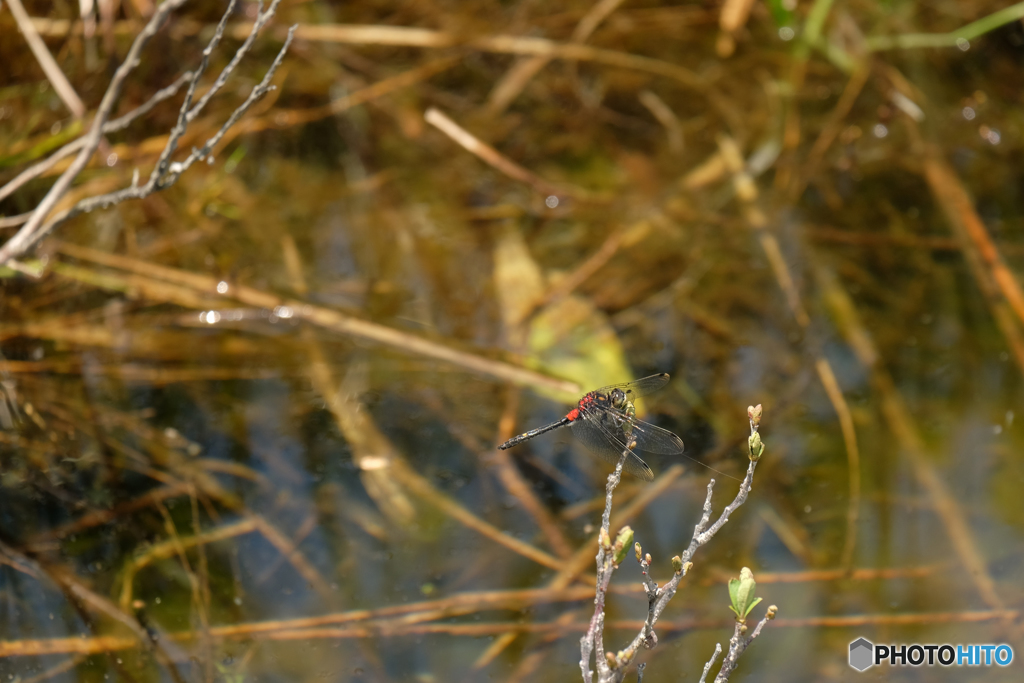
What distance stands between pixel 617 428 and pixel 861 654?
79 centimetres

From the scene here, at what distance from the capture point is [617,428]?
7.06ft

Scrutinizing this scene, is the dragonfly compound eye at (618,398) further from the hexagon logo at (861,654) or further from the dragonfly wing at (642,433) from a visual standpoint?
the hexagon logo at (861,654)

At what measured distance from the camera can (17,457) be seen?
7.54ft

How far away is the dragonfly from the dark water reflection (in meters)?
0.14

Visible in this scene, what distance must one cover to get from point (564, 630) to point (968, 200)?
2.44m

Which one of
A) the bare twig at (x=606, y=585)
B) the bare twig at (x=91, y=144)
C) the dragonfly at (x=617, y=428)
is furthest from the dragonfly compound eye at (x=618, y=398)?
the bare twig at (x=91, y=144)

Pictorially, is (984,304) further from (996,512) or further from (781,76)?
(781,76)

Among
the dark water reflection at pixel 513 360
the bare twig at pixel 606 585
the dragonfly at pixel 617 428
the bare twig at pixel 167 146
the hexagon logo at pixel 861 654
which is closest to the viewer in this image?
the bare twig at pixel 606 585

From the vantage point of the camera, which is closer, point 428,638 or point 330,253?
point 428,638

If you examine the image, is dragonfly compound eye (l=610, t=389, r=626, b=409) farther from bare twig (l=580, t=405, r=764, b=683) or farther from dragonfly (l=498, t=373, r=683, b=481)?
bare twig (l=580, t=405, r=764, b=683)

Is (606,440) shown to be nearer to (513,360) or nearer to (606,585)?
(513,360)

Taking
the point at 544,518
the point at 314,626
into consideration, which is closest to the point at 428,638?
the point at 314,626

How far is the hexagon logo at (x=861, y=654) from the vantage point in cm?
182

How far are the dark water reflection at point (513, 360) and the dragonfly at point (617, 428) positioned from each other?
0.46ft
